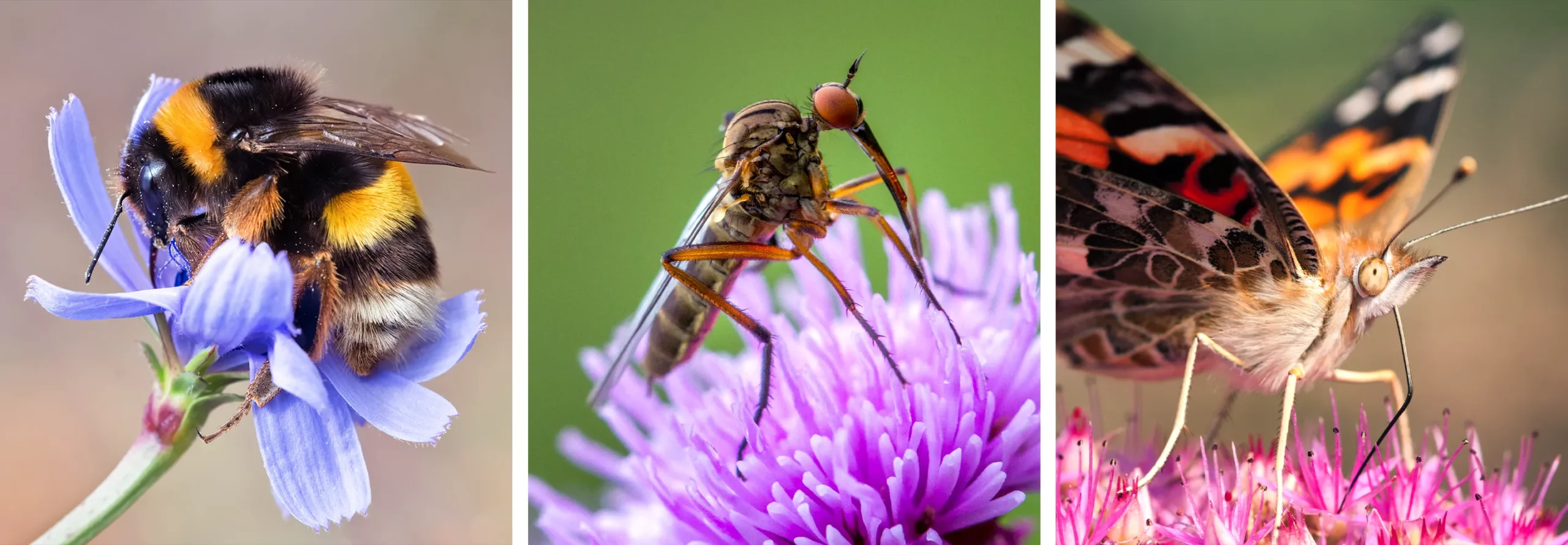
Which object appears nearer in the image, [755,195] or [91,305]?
[91,305]

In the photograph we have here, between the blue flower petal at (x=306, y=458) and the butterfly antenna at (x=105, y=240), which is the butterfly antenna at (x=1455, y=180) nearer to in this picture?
the blue flower petal at (x=306, y=458)

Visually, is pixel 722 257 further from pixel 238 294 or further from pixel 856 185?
pixel 238 294

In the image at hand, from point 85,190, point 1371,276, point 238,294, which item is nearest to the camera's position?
point 238,294

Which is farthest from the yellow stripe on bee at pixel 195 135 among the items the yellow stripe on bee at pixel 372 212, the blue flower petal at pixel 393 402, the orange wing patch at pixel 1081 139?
the orange wing patch at pixel 1081 139

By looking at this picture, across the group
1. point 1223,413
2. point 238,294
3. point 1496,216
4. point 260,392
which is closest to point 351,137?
point 238,294

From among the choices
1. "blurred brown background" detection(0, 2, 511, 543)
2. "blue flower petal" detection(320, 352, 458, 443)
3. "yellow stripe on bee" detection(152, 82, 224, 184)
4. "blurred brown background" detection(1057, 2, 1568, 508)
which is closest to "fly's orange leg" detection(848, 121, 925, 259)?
"blurred brown background" detection(1057, 2, 1568, 508)

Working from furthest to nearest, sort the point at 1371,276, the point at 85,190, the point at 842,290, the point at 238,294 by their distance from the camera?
1. the point at 1371,276
2. the point at 842,290
3. the point at 85,190
4. the point at 238,294

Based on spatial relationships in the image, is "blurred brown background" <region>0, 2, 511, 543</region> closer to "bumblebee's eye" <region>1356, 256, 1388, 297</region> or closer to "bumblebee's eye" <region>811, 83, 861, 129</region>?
"bumblebee's eye" <region>811, 83, 861, 129</region>
